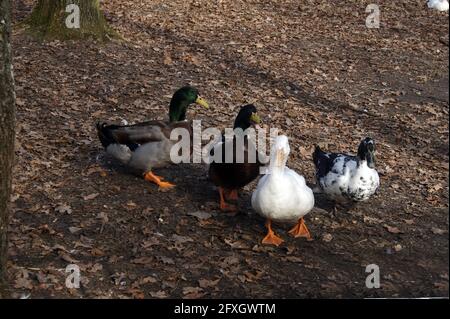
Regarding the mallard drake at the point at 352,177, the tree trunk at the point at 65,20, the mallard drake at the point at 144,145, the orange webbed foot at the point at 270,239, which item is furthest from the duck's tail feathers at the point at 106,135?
the tree trunk at the point at 65,20

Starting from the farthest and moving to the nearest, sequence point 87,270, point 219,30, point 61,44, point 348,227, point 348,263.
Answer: point 219,30
point 61,44
point 348,227
point 348,263
point 87,270

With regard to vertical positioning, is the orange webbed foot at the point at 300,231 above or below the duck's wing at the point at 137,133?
below

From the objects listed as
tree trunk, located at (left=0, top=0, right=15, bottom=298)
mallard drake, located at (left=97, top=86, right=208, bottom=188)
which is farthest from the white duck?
tree trunk, located at (left=0, top=0, right=15, bottom=298)

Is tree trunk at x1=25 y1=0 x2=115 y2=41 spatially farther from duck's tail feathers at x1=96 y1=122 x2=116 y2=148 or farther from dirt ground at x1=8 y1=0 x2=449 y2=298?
duck's tail feathers at x1=96 y1=122 x2=116 y2=148

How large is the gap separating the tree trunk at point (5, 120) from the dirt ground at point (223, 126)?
66cm

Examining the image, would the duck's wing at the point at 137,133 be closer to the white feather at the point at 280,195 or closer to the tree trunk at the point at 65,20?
the white feather at the point at 280,195

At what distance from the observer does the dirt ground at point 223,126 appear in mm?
5078

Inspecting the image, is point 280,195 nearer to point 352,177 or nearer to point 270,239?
point 270,239

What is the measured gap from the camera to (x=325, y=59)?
447 inches

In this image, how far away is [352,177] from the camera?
6.18 meters

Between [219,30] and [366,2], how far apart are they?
469 cm

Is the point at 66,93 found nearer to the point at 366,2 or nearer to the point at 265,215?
the point at 265,215

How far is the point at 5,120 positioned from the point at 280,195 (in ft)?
8.07

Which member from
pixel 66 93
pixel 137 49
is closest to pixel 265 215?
pixel 66 93
